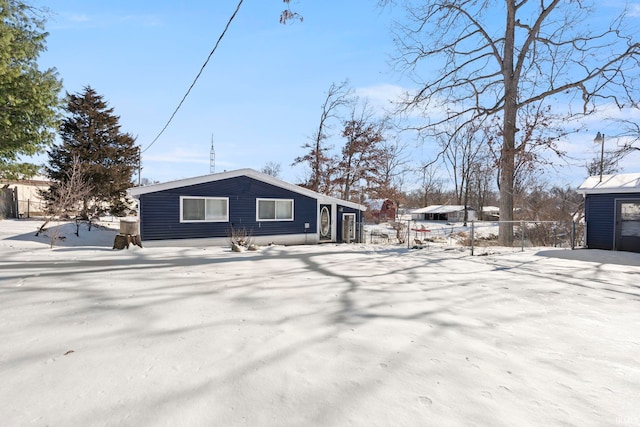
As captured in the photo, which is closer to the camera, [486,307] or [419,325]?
[419,325]

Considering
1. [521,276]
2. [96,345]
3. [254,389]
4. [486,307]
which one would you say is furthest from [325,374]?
[521,276]

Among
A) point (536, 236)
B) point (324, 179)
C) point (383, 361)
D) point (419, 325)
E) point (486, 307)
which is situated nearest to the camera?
point (383, 361)

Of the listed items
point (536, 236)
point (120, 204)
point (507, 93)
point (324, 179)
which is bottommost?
point (536, 236)

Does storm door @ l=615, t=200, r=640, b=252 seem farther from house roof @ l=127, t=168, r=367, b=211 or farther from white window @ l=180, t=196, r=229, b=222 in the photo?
white window @ l=180, t=196, r=229, b=222

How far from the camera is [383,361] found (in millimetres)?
2164

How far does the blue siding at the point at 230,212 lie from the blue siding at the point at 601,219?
10634 mm

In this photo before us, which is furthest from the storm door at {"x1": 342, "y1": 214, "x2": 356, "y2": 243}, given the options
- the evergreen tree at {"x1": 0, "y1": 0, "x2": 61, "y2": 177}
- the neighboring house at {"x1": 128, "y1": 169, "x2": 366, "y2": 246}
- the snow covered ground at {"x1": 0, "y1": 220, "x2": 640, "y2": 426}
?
the evergreen tree at {"x1": 0, "y1": 0, "x2": 61, "y2": 177}

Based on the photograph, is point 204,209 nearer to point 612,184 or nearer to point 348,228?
point 348,228

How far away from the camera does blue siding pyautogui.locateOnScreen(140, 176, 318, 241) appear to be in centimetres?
1091

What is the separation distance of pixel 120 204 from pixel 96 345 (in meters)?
20.3

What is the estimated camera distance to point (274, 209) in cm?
1363

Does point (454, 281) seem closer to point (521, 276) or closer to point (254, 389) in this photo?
point (521, 276)

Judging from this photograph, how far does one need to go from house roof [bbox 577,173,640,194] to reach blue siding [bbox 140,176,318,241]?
10649 mm

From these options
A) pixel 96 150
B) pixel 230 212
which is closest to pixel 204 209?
pixel 230 212
